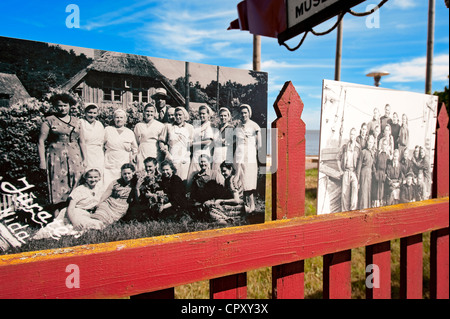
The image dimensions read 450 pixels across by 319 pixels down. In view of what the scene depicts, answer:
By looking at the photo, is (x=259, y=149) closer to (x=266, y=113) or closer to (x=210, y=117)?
(x=266, y=113)

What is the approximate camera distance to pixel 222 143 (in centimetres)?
113

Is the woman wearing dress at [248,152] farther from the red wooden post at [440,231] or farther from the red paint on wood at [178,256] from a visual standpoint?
the red wooden post at [440,231]

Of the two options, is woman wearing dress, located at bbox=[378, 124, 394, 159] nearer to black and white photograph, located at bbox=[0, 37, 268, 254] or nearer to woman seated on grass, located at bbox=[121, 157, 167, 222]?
black and white photograph, located at bbox=[0, 37, 268, 254]

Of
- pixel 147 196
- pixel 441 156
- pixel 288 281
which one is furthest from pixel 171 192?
pixel 441 156

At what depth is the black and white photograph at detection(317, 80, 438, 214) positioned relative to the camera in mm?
1391

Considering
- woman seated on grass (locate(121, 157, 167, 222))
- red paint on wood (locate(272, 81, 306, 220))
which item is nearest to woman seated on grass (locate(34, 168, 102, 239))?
woman seated on grass (locate(121, 157, 167, 222))

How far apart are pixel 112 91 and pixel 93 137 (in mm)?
151

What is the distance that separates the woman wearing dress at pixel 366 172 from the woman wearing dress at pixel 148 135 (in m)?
1.01

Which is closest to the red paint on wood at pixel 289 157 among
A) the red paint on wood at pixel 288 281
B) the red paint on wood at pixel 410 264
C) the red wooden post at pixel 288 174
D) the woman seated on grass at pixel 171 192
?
the red wooden post at pixel 288 174

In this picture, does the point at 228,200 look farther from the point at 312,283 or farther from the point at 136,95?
the point at 312,283

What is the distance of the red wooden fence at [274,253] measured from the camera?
91cm

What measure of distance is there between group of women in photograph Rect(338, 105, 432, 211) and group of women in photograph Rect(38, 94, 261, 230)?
550 millimetres
